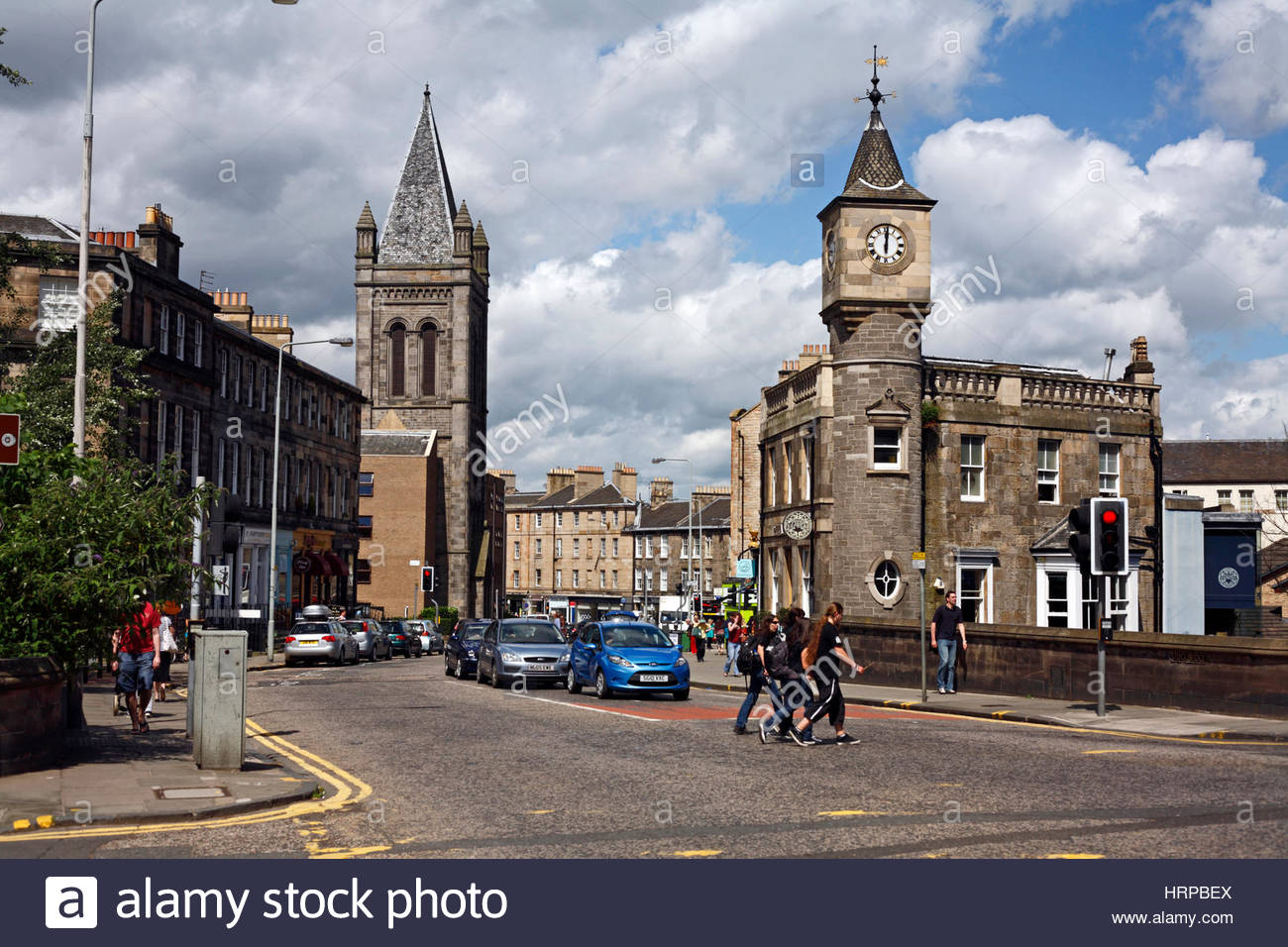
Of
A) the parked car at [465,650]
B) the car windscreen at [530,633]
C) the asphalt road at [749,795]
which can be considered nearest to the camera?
the asphalt road at [749,795]

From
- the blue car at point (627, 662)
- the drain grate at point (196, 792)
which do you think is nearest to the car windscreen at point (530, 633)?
the blue car at point (627, 662)

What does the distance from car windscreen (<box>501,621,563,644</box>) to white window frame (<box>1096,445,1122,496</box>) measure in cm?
1625

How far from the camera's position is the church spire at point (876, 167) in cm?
3453

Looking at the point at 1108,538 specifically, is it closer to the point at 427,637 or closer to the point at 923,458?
the point at 923,458

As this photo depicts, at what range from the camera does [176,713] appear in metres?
21.7

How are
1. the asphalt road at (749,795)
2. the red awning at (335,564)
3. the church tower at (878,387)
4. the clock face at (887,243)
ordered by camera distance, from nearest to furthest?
the asphalt road at (749,795) → the church tower at (878,387) → the clock face at (887,243) → the red awning at (335,564)

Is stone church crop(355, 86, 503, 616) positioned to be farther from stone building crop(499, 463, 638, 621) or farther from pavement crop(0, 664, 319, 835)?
pavement crop(0, 664, 319, 835)

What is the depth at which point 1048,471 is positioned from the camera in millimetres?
35844

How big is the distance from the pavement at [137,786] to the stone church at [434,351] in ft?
242

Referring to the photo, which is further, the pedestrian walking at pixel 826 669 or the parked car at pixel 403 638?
the parked car at pixel 403 638

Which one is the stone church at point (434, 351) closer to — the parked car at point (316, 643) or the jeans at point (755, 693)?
the parked car at point (316, 643)

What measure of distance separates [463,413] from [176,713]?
251ft

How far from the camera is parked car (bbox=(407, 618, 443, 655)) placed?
185ft

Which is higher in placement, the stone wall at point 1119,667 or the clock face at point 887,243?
the clock face at point 887,243
